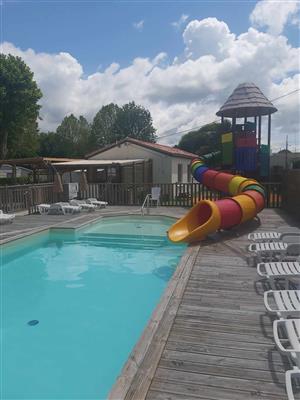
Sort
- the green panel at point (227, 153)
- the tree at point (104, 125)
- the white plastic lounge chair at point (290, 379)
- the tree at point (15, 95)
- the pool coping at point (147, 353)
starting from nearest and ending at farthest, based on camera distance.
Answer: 1. the white plastic lounge chair at point (290, 379)
2. the pool coping at point (147, 353)
3. the green panel at point (227, 153)
4. the tree at point (15, 95)
5. the tree at point (104, 125)

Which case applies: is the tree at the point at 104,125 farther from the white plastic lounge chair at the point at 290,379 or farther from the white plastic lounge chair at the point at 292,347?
the white plastic lounge chair at the point at 290,379

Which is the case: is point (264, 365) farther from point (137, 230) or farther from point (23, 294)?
point (137, 230)

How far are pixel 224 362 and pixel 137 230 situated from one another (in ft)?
27.1

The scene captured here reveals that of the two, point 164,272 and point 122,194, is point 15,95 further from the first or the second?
point 164,272

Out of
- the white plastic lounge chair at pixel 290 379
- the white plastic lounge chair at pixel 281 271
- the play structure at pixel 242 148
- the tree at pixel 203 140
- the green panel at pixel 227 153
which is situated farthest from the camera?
the tree at pixel 203 140

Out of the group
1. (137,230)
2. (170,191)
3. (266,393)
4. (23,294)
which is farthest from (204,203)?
(170,191)

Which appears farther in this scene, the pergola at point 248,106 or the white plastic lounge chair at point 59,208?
the pergola at point 248,106

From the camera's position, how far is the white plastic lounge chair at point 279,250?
5405 millimetres

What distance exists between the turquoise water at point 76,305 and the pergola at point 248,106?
7.98 meters

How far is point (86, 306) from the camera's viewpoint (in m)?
5.89

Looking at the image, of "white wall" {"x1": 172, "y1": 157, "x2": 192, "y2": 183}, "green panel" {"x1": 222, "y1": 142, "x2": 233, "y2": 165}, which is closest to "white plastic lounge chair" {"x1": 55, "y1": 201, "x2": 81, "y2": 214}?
"green panel" {"x1": 222, "y1": 142, "x2": 233, "y2": 165}

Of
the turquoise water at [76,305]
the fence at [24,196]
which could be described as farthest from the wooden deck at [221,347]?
the fence at [24,196]

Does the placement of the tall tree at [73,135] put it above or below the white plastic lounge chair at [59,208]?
above

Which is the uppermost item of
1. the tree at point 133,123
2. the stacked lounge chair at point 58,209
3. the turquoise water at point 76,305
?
the tree at point 133,123
